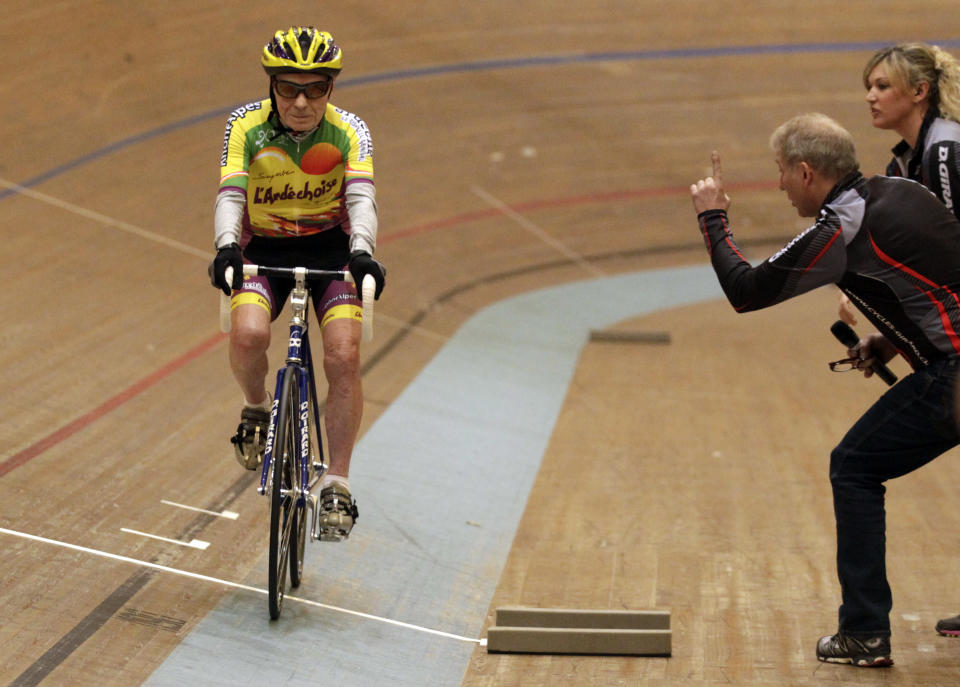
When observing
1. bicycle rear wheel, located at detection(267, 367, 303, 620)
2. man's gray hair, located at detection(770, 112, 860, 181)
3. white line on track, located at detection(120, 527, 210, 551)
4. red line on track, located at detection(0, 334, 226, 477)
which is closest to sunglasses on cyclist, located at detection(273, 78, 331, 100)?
bicycle rear wheel, located at detection(267, 367, 303, 620)

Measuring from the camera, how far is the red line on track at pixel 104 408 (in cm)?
373

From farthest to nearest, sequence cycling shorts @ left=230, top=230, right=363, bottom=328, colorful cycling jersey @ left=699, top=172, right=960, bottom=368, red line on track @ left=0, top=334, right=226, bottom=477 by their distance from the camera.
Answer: red line on track @ left=0, top=334, right=226, bottom=477 < cycling shorts @ left=230, top=230, right=363, bottom=328 < colorful cycling jersey @ left=699, top=172, right=960, bottom=368

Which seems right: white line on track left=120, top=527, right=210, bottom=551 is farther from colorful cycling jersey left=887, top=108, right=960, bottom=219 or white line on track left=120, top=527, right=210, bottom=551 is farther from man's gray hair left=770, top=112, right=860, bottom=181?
colorful cycling jersey left=887, top=108, right=960, bottom=219

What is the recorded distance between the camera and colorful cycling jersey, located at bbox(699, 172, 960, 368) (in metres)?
2.49

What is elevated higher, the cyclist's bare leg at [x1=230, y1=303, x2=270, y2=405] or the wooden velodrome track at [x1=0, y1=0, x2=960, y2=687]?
the cyclist's bare leg at [x1=230, y1=303, x2=270, y2=405]

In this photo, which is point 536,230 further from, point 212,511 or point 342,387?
point 342,387

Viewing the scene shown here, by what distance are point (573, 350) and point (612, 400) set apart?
1020 millimetres

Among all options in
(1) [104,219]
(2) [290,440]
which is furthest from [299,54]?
(1) [104,219]

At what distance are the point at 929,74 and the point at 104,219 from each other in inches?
190

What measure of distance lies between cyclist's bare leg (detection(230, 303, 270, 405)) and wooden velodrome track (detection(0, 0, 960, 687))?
1.94 ft

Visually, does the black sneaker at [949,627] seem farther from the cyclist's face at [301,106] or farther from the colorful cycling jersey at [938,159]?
the cyclist's face at [301,106]

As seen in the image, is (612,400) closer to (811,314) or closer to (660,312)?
(660,312)

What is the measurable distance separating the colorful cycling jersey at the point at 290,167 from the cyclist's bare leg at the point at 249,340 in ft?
1.03

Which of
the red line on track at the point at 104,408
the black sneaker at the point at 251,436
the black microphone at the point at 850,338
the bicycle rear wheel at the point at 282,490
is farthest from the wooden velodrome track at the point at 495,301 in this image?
the black microphone at the point at 850,338
